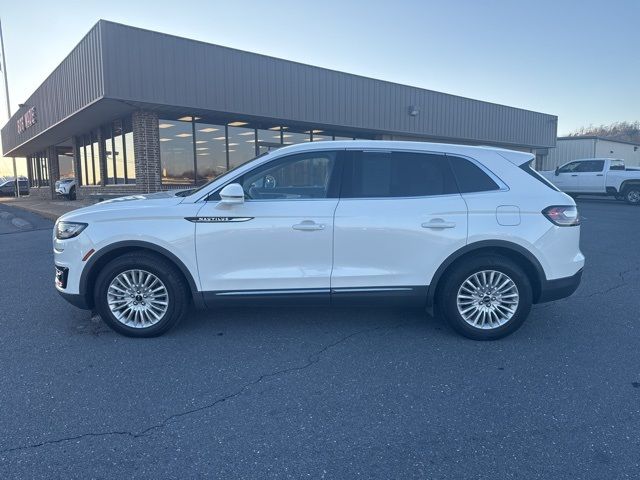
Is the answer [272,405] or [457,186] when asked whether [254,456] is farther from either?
[457,186]

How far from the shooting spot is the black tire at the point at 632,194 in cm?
1897

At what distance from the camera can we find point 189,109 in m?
13.4

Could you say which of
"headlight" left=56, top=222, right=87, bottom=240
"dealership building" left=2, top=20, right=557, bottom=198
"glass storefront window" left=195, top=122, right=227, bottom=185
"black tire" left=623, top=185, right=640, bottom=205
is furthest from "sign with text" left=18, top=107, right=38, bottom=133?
"black tire" left=623, top=185, right=640, bottom=205

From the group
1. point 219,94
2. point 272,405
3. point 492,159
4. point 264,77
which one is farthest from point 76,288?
point 264,77

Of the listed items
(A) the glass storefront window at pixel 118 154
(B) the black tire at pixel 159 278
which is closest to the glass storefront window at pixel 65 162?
(A) the glass storefront window at pixel 118 154

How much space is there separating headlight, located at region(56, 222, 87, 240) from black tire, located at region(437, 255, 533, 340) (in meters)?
3.28

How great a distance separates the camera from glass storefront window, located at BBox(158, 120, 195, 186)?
46.9ft

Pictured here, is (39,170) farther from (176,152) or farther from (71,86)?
(176,152)

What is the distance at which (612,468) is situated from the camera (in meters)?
2.30

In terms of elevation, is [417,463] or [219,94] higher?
[219,94]

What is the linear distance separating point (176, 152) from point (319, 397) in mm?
13113

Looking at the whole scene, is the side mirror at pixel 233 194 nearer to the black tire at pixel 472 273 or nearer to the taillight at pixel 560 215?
the black tire at pixel 472 273

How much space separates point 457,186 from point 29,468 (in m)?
3.64

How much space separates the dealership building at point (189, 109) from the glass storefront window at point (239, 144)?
4 centimetres
